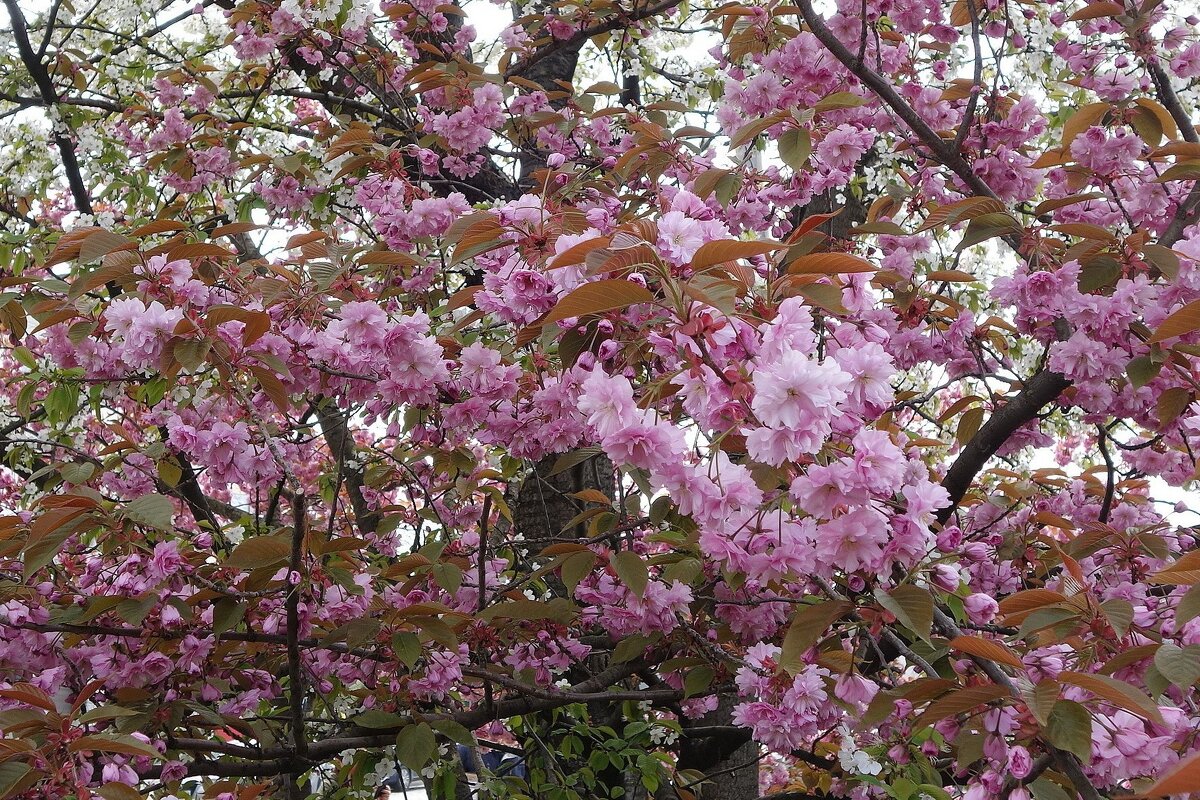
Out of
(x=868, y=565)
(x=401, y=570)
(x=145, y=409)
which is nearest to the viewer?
(x=868, y=565)

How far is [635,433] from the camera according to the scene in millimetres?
1156

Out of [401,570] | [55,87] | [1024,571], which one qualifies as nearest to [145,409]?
[55,87]

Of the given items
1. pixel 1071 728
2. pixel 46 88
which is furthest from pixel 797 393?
pixel 46 88

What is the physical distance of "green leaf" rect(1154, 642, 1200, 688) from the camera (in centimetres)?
113

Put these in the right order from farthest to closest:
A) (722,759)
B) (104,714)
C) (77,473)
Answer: (722,759) < (77,473) < (104,714)

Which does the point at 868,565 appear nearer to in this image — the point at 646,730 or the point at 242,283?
the point at 242,283

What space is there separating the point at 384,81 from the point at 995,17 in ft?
6.71

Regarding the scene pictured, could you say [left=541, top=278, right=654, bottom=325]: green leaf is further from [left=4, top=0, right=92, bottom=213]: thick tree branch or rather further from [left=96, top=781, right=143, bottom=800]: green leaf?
[left=4, top=0, right=92, bottom=213]: thick tree branch

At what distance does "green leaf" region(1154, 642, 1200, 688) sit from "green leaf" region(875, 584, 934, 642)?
286 millimetres

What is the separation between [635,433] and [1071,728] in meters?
0.61

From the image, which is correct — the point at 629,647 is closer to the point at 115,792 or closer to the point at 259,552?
the point at 259,552

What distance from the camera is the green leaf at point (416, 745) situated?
1.82 meters

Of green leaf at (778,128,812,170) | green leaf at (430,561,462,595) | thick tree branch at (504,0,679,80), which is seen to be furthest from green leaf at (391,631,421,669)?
thick tree branch at (504,0,679,80)

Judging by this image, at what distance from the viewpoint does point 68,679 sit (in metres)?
2.05
